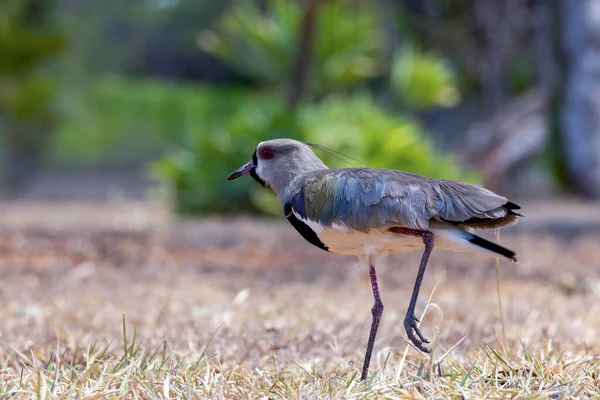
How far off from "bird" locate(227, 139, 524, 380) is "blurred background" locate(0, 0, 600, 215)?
5.35 m

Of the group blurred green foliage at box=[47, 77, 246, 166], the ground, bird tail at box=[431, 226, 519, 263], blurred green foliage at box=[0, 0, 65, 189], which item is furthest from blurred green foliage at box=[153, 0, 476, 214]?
blurred green foliage at box=[47, 77, 246, 166]

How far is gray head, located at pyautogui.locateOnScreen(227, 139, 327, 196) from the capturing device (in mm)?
2609

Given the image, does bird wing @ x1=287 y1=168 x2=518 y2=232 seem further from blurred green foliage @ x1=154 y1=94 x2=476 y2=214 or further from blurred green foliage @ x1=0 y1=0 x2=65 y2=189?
blurred green foliage @ x1=0 y1=0 x2=65 y2=189

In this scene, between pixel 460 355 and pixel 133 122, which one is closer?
pixel 460 355

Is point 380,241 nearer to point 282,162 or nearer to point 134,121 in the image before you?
point 282,162

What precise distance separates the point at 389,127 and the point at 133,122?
13.4 metres

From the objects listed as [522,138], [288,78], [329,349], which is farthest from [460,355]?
[522,138]

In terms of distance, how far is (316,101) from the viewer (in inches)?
472

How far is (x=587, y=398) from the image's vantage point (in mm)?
2094

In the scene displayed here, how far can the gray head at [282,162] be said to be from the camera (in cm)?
261

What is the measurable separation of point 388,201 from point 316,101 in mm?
9702

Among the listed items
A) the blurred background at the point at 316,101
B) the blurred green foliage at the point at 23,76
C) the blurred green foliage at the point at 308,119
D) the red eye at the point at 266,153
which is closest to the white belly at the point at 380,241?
the red eye at the point at 266,153

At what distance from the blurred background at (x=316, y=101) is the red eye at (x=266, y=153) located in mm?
5163

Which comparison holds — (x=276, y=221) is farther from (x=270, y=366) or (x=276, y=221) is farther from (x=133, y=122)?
(x=133, y=122)
